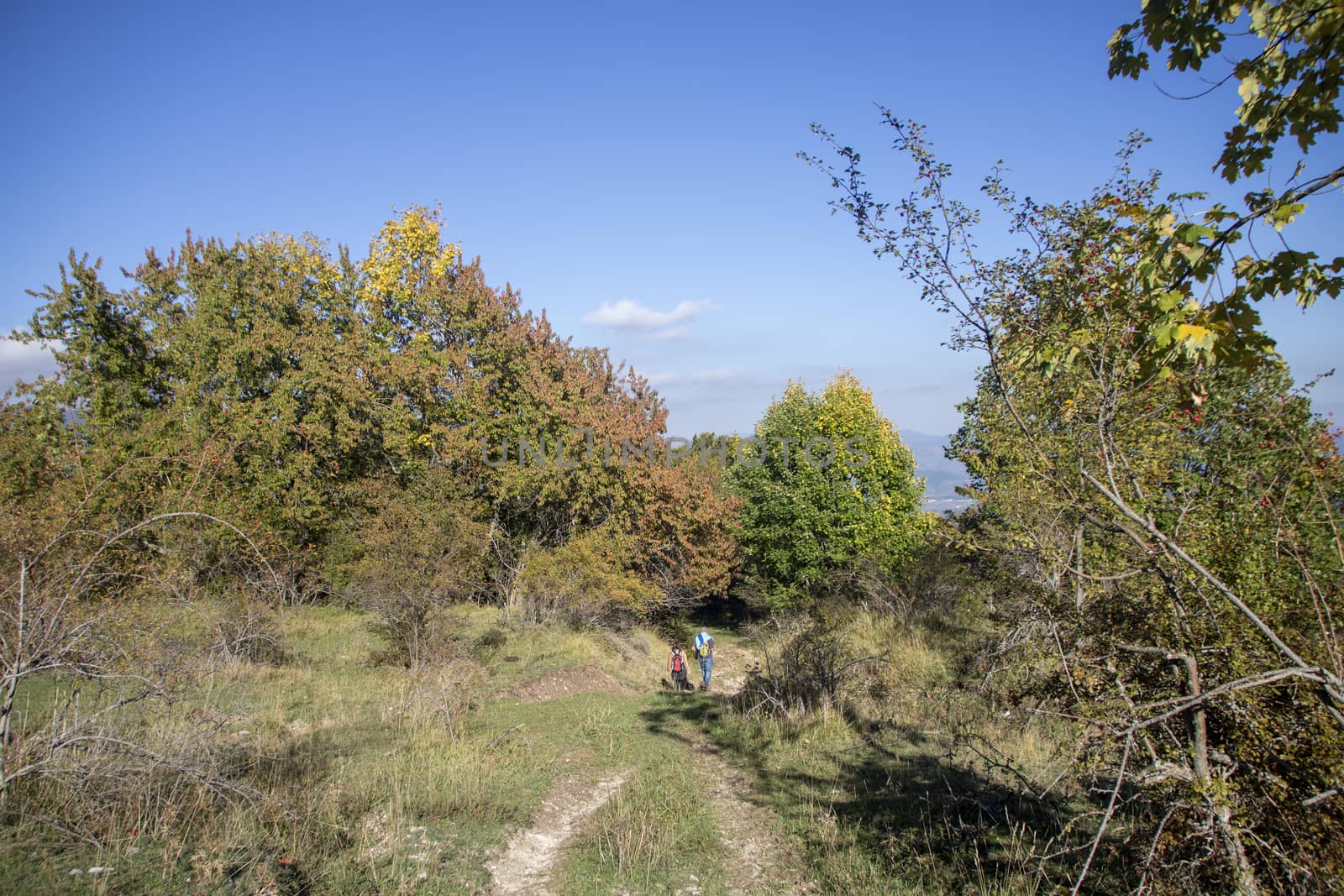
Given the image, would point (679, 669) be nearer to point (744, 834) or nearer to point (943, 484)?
point (744, 834)

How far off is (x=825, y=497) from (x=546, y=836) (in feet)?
57.1

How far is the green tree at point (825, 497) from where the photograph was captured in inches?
878

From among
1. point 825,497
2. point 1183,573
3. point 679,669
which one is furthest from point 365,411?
point 1183,573

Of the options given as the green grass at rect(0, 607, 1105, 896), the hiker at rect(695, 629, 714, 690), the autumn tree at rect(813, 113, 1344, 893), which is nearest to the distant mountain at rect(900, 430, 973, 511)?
the green grass at rect(0, 607, 1105, 896)

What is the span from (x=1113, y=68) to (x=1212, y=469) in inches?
98.7

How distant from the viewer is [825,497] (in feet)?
74.1

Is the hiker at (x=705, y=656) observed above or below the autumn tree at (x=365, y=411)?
below

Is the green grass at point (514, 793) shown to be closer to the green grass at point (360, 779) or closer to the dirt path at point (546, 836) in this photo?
the green grass at point (360, 779)

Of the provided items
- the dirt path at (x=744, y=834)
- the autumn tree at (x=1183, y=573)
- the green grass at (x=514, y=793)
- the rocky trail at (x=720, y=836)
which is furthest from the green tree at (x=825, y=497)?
→ the autumn tree at (x=1183, y=573)

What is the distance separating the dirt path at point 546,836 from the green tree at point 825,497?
1498 centimetres

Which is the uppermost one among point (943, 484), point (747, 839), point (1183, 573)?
point (943, 484)

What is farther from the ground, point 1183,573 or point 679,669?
point 1183,573

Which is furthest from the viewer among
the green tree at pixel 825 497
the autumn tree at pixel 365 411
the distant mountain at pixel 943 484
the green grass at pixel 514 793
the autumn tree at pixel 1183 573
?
the green tree at pixel 825 497

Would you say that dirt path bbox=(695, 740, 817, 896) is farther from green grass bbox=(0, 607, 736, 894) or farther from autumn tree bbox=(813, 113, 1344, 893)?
autumn tree bbox=(813, 113, 1344, 893)
